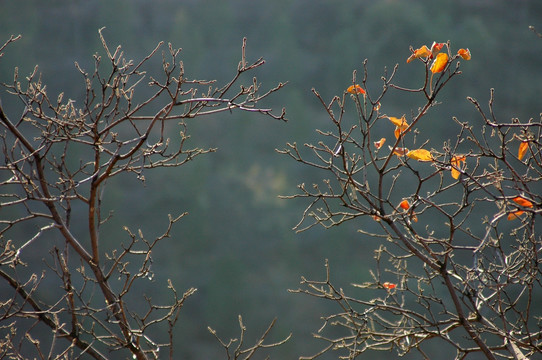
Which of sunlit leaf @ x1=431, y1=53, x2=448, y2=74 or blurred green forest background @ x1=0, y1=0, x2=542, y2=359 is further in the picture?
blurred green forest background @ x1=0, y1=0, x2=542, y2=359

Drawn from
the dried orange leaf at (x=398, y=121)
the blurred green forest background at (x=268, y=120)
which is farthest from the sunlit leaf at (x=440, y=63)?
the blurred green forest background at (x=268, y=120)

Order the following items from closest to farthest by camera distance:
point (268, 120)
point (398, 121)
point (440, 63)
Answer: point (440, 63), point (398, 121), point (268, 120)

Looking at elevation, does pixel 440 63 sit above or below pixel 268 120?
below

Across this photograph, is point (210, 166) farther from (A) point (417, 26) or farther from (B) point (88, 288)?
(A) point (417, 26)

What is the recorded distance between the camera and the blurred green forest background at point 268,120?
12.1 ft

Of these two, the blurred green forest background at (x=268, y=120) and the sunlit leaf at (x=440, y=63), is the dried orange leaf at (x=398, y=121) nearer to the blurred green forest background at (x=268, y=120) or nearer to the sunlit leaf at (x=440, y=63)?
the sunlit leaf at (x=440, y=63)

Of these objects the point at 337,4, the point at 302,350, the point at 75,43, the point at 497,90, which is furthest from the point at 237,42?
the point at 302,350

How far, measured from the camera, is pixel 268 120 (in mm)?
3781

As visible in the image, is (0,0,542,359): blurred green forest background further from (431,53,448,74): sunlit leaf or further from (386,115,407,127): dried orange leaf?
(431,53,448,74): sunlit leaf

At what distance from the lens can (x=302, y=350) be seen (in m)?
3.67

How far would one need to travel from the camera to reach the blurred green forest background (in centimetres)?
369

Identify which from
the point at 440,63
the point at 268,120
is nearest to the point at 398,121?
the point at 440,63

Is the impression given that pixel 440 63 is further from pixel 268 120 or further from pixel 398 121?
pixel 268 120

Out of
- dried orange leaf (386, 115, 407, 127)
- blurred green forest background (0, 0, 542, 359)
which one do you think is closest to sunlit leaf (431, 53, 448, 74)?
dried orange leaf (386, 115, 407, 127)
